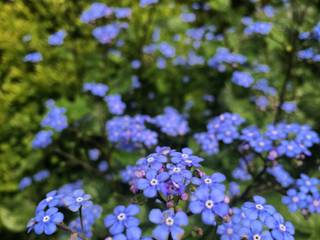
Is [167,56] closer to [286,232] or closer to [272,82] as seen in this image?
[272,82]

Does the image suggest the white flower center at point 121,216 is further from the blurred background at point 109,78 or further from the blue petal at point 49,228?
the blurred background at point 109,78

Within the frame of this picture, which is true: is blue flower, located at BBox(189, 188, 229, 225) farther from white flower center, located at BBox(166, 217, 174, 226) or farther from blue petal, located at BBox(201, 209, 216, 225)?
white flower center, located at BBox(166, 217, 174, 226)

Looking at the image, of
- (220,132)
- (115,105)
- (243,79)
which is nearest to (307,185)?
(220,132)

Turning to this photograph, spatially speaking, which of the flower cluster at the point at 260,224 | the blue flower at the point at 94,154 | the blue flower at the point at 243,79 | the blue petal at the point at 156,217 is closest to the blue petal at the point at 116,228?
the blue petal at the point at 156,217

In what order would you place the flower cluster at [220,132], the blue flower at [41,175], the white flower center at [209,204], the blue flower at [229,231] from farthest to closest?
the blue flower at [41,175] < the flower cluster at [220,132] < the blue flower at [229,231] < the white flower center at [209,204]

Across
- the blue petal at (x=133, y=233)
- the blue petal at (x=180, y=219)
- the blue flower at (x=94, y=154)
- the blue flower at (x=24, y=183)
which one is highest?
the blue petal at (x=180, y=219)

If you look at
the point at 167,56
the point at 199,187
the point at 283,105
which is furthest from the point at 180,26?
the point at 199,187
